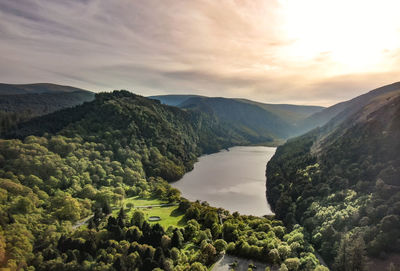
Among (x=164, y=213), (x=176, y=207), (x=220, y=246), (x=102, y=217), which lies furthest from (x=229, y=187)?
(x=220, y=246)

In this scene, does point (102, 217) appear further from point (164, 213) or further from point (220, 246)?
point (220, 246)

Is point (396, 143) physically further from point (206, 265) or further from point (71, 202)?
point (71, 202)

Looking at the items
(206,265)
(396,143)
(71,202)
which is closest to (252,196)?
(396,143)

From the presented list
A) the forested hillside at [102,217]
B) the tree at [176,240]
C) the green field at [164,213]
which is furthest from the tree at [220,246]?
the green field at [164,213]

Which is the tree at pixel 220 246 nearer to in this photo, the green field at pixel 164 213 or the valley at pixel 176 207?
the valley at pixel 176 207

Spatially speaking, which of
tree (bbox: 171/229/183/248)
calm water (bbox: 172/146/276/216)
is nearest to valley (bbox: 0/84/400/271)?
tree (bbox: 171/229/183/248)

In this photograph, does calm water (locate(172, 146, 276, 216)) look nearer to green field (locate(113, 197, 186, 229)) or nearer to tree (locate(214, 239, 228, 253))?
green field (locate(113, 197, 186, 229))

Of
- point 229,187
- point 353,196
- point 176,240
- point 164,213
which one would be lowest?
point 229,187

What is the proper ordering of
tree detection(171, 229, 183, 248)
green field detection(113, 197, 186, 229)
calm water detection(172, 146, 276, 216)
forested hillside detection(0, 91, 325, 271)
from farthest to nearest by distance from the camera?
1. calm water detection(172, 146, 276, 216)
2. green field detection(113, 197, 186, 229)
3. tree detection(171, 229, 183, 248)
4. forested hillside detection(0, 91, 325, 271)
